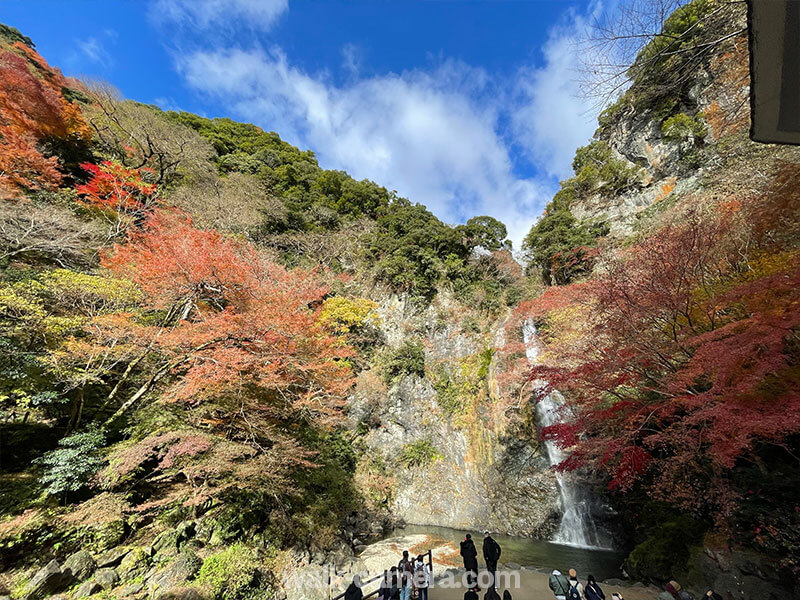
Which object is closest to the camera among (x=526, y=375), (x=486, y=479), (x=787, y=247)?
(x=787, y=247)

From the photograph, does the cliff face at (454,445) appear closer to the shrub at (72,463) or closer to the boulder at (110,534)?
the boulder at (110,534)

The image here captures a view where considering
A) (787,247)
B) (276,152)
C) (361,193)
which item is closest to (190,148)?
(276,152)

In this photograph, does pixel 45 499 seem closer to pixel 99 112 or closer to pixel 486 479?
pixel 486 479

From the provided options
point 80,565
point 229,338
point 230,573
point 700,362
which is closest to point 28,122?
point 229,338

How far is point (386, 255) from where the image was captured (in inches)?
891

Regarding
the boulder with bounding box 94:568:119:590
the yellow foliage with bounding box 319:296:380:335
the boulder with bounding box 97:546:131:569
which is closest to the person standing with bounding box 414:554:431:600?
the boulder with bounding box 94:568:119:590

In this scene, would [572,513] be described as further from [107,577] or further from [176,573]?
[107,577]

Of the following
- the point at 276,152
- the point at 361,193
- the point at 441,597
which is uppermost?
the point at 276,152

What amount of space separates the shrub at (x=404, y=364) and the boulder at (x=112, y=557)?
12843 mm

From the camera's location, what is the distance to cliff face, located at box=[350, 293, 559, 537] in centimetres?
1270

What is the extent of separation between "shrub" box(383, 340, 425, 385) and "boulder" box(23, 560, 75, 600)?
45.1 feet

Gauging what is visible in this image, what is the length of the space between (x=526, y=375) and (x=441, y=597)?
7816 millimetres

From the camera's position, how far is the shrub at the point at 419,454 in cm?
1547

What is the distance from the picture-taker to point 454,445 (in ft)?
50.5
